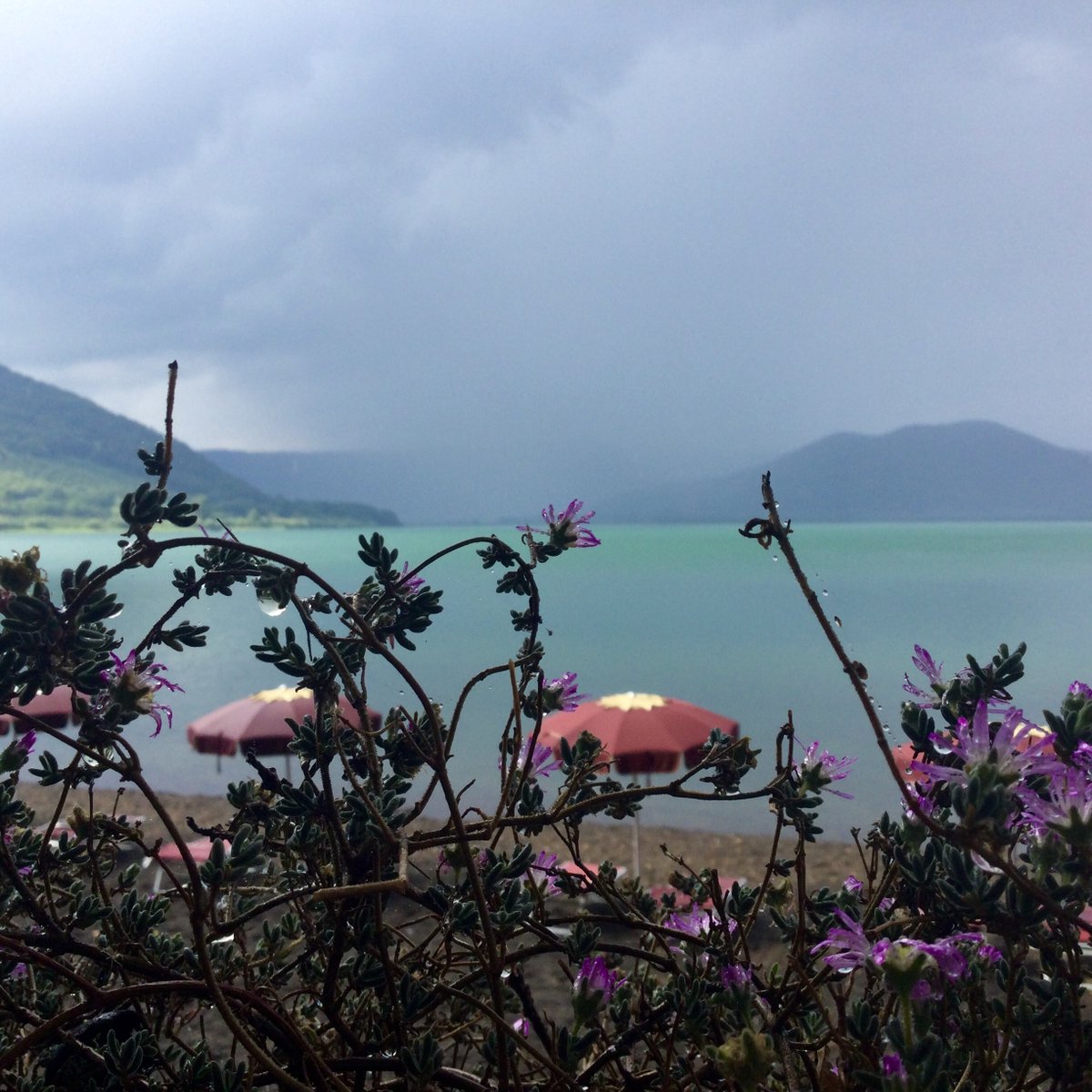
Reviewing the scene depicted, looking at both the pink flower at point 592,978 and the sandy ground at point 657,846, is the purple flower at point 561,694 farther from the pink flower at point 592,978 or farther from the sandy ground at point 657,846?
the sandy ground at point 657,846

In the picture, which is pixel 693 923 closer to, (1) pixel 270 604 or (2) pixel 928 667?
(2) pixel 928 667

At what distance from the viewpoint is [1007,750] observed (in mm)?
660

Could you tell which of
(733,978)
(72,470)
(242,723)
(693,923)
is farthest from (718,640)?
(72,470)

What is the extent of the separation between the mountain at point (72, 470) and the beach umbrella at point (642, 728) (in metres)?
77.0

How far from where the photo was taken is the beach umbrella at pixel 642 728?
7.05 meters

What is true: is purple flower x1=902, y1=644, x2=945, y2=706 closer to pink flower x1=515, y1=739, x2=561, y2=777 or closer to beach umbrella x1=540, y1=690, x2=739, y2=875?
pink flower x1=515, y1=739, x2=561, y2=777

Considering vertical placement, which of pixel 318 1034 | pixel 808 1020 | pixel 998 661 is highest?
pixel 998 661

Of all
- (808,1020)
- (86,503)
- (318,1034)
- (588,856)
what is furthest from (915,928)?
(86,503)

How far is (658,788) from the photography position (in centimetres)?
78

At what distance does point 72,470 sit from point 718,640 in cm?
9845

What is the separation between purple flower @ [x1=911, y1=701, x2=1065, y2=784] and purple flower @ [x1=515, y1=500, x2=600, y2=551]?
1.78ft

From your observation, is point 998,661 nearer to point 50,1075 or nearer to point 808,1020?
point 808,1020

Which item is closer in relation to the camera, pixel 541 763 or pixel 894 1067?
pixel 894 1067

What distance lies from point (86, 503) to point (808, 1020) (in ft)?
333
